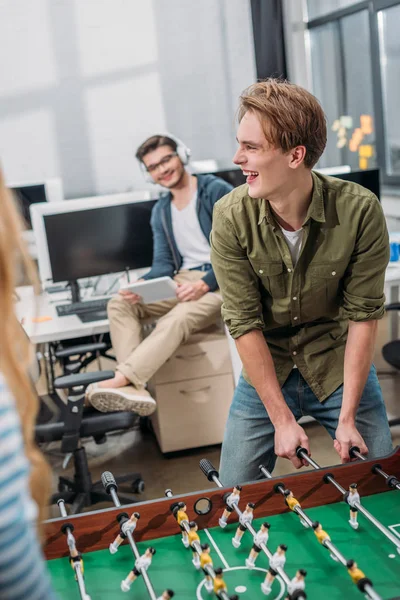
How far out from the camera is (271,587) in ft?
3.91

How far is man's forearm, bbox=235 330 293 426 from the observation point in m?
1.81

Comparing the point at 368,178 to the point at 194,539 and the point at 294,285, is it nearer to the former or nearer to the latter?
the point at 294,285

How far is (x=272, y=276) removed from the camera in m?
1.87

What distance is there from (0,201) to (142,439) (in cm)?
330

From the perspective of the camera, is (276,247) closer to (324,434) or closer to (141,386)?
(141,386)

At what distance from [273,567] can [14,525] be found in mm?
661

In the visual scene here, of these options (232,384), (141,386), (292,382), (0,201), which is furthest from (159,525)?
(232,384)

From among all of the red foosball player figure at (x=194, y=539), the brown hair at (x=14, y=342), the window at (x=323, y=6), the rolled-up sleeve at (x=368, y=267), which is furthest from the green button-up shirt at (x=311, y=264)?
the window at (x=323, y=6)

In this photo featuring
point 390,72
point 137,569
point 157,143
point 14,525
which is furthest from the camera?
point 390,72

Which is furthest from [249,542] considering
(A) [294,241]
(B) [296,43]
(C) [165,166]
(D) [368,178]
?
(B) [296,43]

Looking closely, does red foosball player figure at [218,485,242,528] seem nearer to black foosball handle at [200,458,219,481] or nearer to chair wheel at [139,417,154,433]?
black foosball handle at [200,458,219,481]

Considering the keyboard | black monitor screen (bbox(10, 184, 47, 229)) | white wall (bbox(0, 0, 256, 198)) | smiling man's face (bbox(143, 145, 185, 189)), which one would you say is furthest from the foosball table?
white wall (bbox(0, 0, 256, 198))

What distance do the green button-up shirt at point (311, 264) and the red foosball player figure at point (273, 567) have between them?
73 centimetres

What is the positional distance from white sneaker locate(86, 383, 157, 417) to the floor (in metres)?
0.41
